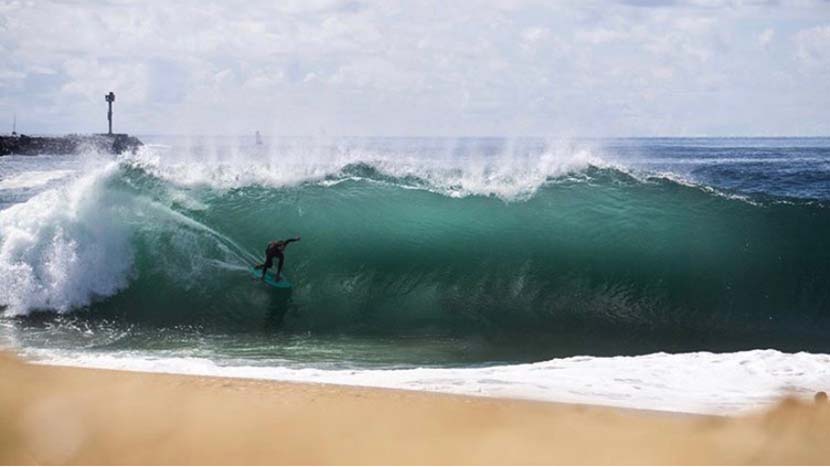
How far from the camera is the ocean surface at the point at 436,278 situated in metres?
8.36

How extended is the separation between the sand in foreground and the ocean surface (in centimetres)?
74

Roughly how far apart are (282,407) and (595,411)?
2212 mm

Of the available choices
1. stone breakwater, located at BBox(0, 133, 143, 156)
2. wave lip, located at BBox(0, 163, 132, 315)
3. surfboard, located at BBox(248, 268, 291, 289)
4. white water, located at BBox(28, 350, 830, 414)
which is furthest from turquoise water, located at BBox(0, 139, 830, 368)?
stone breakwater, located at BBox(0, 133, 143, 156)

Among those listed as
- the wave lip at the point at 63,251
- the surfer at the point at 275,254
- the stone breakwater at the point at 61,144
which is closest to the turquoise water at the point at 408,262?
the wave lip at the point at 63,251

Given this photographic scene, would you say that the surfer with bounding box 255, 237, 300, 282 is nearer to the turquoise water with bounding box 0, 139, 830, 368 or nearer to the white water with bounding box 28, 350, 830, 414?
the turquoise water with bounding box 0, 139, 830, 368

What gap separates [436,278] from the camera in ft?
40.8

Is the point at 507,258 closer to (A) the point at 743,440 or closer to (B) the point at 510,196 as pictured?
(B) the point at 510,196

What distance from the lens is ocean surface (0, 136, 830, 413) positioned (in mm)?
8359

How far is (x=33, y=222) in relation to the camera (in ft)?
41.4

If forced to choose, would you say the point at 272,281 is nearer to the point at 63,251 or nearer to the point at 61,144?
the point at 63,251

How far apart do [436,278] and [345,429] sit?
6947 millimetres

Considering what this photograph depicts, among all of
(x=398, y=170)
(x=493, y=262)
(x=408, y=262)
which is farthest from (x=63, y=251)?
(x=493, y=262)

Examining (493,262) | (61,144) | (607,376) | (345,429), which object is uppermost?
(61,144)

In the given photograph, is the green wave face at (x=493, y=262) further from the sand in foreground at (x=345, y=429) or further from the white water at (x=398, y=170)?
the sand in foreground at (x=345, y=429)
